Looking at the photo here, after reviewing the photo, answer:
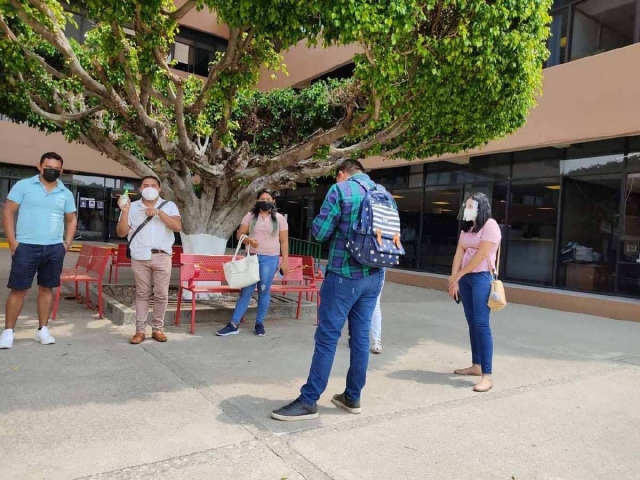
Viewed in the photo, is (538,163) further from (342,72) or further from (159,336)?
(159,336)

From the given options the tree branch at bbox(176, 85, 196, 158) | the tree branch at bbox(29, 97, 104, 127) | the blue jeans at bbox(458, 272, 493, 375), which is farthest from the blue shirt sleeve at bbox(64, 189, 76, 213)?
the blue jeans at bbox(458, 272, 493, 375)

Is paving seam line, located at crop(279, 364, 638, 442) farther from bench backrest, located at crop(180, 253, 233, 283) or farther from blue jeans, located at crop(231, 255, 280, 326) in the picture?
bench backrest, located at crop(180, 253, 233, 283)

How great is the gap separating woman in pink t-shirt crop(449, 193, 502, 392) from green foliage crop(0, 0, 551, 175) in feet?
6.38

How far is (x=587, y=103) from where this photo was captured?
931 centimetres

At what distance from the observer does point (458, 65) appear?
5.59m

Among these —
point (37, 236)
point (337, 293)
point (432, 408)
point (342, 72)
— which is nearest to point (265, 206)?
point (37, 236)

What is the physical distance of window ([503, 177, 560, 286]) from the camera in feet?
33.9

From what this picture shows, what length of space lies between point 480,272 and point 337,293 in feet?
5.19

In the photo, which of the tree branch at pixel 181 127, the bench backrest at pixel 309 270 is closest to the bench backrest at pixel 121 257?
the tree branch at pixel 181 127

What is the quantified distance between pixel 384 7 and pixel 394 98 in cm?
108

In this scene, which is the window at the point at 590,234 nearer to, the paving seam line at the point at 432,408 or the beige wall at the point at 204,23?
the paving seam line at the point at 432,408

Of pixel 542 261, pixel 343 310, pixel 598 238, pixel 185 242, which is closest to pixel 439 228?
pixel 542 261

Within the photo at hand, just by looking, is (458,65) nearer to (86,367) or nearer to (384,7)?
(384,7)

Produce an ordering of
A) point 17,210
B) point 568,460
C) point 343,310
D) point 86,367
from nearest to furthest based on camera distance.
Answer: point 568,460 → point 343,310 → point 86,367 → point 17,210
